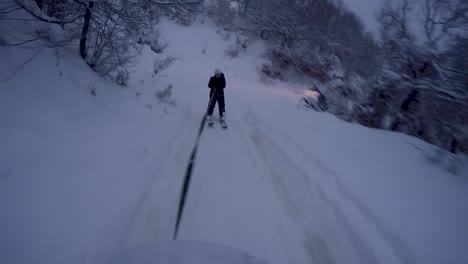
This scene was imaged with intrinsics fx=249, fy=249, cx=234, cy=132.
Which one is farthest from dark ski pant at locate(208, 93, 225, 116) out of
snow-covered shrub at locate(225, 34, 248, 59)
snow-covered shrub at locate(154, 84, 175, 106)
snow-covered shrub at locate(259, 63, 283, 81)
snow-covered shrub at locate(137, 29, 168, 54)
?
A: snow-covered shrub at locate(225, 34, 248, 59)

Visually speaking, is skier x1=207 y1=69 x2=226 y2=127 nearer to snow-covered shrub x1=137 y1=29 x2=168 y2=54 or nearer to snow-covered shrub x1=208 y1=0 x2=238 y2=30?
snow-covered shrub x1=137 y1=29 x2=168 y2=54

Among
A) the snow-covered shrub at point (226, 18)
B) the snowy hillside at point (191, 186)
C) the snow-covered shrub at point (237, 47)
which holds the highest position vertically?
the snow-covered shrub at point (226, 18)

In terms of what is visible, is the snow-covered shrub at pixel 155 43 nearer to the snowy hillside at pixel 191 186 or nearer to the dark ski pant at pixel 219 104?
the snowy hillside at pixel 191 186

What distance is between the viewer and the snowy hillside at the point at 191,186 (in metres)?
3.07

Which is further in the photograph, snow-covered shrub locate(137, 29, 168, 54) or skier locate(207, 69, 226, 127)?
snow-covered shrub locate(137, 29, 168, 54)

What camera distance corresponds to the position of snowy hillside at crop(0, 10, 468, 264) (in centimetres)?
307

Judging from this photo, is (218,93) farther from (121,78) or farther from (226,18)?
(226,18)

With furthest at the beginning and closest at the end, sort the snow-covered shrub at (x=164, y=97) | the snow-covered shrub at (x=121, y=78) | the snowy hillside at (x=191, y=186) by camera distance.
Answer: the snow-covered shrub at (x=164, y=97), the snow-covered shrub at (x=121, y=78), the snowy hillside at (x=191, y=186)

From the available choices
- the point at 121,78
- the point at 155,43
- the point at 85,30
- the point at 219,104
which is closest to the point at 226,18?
the point at 155,43

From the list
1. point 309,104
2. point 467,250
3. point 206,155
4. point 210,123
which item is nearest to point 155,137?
point 206,155

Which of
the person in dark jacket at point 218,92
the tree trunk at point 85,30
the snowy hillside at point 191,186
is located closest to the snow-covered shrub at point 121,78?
the snowy hillside at point 191,186

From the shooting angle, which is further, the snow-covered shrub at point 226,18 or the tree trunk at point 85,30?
the snow-covered shrub at point 226,18

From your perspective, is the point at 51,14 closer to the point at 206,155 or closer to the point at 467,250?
the point at 206,155

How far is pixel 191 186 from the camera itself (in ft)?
14.1
